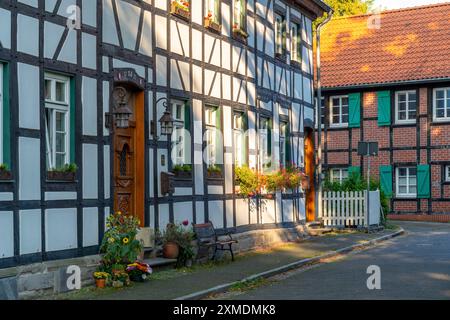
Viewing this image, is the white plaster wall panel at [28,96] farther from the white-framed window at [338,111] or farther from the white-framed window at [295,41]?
the white-framed window at [338,111]

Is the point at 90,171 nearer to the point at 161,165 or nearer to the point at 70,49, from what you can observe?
the point at 70,49

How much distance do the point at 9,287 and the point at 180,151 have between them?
621 cm

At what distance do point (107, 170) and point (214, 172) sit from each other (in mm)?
4558

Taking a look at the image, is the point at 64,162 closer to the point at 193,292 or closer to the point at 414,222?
the point at 193,292

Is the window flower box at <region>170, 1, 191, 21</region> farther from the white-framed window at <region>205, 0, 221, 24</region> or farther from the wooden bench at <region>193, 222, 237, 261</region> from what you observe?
the wooden bench at <region>193, 222, 237, 261</region>

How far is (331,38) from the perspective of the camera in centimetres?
3831

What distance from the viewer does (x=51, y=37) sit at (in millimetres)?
12086

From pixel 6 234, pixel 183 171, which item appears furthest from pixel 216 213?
pixel 6 234

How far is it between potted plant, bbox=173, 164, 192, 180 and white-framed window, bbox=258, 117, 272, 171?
4408 mm

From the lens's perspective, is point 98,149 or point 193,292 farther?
point 98,149

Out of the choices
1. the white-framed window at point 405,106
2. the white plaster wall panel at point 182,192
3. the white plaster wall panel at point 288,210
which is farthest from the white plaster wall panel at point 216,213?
the white-framed window at point 405,106

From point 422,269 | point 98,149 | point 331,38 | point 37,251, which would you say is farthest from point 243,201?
point 331,38

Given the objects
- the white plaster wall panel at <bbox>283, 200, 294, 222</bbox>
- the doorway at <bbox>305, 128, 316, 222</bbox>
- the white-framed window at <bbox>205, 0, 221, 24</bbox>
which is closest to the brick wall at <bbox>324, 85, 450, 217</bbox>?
the doorway at <bbox>305, 128, 316, 222</bbox>

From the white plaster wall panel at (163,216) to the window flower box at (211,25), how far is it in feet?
13.6
